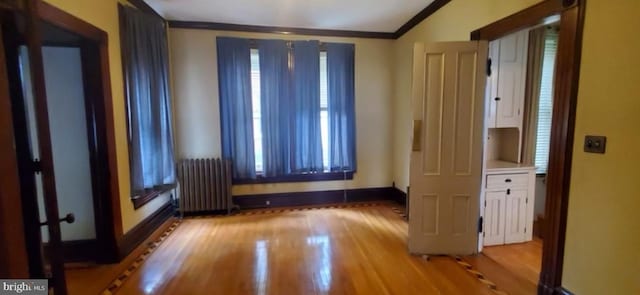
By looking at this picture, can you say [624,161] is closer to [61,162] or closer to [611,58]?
[611,58]

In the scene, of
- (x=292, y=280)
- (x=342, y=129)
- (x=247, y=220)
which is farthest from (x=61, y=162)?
(x=342, y=129)

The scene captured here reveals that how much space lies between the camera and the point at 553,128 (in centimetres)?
193

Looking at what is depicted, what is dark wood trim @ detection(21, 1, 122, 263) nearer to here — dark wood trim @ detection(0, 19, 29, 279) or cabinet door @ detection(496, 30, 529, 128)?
dark wood trim @ detection(0, 19, 29, 279)

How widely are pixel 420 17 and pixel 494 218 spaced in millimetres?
2448

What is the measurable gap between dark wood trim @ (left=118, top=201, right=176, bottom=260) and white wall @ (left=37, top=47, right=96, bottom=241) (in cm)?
27

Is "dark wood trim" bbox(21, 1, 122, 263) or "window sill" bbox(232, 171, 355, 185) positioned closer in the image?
"dark wood trim" bbox(21, 1, 122, 263)

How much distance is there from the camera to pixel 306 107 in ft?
13.1

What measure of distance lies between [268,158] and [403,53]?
2403 millimetres

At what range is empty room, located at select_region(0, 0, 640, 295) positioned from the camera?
1.58 metres

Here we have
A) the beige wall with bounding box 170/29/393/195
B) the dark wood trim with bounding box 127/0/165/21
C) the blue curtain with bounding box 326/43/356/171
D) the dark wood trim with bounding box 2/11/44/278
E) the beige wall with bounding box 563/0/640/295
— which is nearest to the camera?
the dark wood trim with bounding box 2/11/44/278

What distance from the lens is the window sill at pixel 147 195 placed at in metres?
2.89

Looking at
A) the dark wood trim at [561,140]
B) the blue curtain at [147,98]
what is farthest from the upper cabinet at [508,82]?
the blue curtain at [147,98]

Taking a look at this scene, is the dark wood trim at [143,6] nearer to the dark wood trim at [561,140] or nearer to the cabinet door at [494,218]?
the dark wood trim at [561,140]

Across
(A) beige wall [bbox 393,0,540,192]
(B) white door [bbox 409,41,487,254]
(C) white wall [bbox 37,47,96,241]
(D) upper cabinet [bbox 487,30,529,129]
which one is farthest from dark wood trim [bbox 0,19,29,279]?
(D) upper cabinet [bbox 487,30,529,129]
